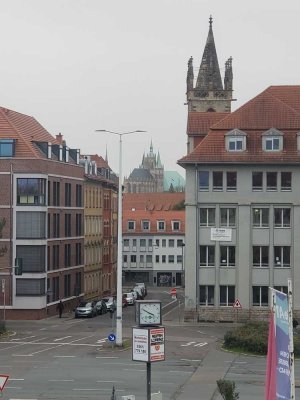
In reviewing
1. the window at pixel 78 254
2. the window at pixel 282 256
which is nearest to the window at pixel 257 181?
the window at pixel 282 256

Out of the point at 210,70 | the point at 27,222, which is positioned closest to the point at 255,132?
the point at 27,222

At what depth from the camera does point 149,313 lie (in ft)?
97.3

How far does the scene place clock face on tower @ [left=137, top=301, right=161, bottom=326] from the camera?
1157 inches

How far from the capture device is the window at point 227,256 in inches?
2542

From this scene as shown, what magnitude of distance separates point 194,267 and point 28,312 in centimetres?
1297

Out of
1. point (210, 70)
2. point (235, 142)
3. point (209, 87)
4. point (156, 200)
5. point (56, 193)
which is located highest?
point (210, 70)

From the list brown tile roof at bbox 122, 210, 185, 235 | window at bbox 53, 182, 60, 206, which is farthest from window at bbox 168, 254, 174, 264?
window at bbox 53, 182, 60, 206

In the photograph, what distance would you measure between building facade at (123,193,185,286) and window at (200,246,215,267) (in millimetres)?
64299

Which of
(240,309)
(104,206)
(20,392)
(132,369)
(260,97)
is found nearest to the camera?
(20,392)

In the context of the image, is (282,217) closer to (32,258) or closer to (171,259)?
(32,258)

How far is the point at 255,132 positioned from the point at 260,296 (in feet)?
37.5

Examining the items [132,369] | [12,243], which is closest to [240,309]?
[12,243]

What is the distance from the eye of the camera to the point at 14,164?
6825 cm

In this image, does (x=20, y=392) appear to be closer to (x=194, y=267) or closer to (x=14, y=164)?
(x=194, y=267)
